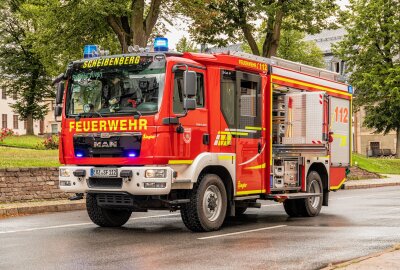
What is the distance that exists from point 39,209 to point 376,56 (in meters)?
42.7

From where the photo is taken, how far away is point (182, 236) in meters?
12.5

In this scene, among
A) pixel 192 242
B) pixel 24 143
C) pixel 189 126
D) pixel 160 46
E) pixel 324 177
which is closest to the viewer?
pixel 192 242

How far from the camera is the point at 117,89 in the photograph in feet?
42.3

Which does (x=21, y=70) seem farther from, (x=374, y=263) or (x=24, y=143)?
(x=374, y=263)

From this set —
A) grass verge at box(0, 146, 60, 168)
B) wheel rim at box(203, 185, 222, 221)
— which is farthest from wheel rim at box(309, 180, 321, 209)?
grass verge at box(0, 146, 60, 168)

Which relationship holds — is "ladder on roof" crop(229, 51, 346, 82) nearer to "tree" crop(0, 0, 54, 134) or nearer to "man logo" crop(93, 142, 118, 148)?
"man logo" crop(93, 142, 118, 148)

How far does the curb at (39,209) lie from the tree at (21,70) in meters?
45.9

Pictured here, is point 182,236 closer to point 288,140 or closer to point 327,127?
point 288,140

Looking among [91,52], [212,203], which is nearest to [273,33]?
[91,52]

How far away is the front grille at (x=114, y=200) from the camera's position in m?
12.8

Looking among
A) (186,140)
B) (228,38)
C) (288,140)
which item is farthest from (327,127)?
(228,38)

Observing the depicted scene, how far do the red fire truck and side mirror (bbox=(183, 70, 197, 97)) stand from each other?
0.05 ft

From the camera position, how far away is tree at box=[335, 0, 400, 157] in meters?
54.8

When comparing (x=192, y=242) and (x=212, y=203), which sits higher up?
(x=212, y=203)
